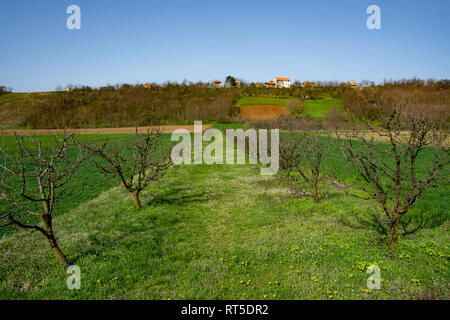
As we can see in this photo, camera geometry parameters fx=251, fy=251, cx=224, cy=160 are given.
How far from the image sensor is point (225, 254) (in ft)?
26.4

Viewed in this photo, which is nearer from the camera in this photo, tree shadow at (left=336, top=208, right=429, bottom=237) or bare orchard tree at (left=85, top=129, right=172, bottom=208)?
tree shadow at (left=336, top=208, right=429, bottom=237)

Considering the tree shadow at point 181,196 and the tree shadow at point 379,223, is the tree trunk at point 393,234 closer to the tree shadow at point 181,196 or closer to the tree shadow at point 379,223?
the tree shadow at point 379,223

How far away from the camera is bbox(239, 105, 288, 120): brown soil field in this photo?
85.2 meters

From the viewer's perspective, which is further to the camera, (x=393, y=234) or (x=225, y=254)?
(x=225, y=254)

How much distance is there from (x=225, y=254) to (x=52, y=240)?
4.91 meters

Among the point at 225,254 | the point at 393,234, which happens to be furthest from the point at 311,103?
the point at 225,254

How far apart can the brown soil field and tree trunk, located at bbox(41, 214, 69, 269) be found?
79473 millimetres

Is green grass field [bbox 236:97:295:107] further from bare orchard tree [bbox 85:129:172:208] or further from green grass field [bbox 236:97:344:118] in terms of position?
bare orchard tree [bbox 85:129:172:208]

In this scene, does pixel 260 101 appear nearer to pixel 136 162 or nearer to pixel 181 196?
pixel 181 196

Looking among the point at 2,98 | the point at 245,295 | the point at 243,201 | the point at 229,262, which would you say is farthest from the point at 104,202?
the point at 2,98

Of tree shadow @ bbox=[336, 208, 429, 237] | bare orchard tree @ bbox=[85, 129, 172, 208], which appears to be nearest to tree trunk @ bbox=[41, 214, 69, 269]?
bare orchard tree @ bbox=[85, 129, 172, 208]

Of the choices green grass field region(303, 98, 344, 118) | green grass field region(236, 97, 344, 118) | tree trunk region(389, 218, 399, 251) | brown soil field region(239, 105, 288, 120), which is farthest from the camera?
green grass field region(236, 97, 344, 118)

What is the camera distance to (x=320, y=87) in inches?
4727
